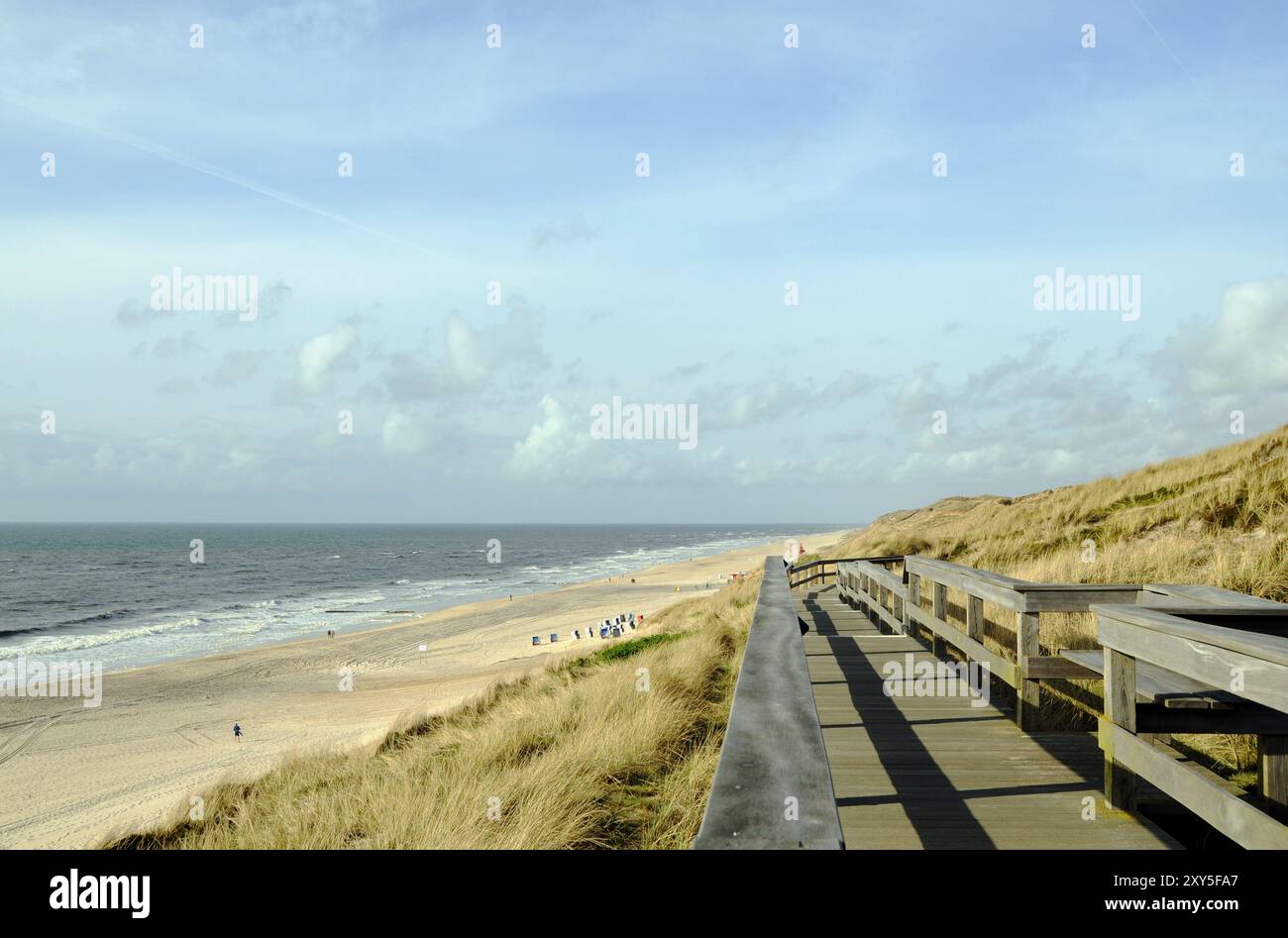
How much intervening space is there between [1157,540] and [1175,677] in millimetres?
9497

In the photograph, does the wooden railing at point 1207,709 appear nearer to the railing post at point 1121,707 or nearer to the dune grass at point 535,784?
the railing post at point 1121,707

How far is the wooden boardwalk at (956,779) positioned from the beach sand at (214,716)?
7.93 metres

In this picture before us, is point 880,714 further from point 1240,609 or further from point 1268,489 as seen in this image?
point 1268,489

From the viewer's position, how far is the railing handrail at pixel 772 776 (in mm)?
1962

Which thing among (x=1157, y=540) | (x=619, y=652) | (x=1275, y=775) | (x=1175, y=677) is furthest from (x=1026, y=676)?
(x=619, y=652)

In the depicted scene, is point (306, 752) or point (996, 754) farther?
point (306, 752)

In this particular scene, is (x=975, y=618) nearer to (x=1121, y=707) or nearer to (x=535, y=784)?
(x=1121, y=707)

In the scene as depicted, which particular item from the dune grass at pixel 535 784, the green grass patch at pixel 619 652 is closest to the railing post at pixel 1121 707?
the dune grass at pixel 535 784

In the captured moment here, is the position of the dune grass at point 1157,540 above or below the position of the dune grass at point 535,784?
above

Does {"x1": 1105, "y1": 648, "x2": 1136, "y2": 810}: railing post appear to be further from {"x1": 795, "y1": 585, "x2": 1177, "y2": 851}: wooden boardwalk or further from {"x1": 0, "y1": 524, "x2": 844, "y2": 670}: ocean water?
{"x1": 0, "y1": 524, "x2": 844, "y2": 670}: ocean water

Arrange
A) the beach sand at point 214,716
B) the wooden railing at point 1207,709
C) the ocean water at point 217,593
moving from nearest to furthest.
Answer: the wooden railing at point 1207,709, the beach sand at point 214,716, the ocean water at point 217,593
